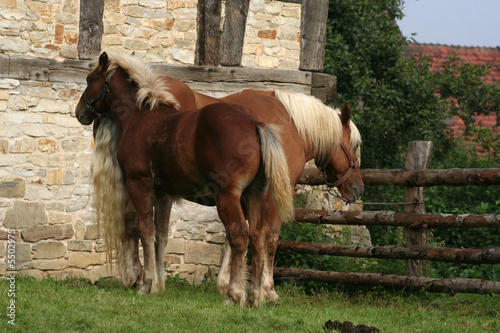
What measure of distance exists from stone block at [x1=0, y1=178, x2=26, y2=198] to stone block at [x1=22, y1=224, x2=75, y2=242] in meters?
0.42

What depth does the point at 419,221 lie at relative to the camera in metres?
6.47

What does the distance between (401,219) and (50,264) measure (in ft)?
12.8

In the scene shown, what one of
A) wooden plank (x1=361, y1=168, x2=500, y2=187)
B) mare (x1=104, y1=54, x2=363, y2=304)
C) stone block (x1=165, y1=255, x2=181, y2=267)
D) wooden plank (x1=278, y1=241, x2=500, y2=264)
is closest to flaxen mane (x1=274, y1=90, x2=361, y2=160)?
mare (x1=104, y1=54, x2=363, y2=304)

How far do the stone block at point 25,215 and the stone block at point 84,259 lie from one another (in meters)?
0.52

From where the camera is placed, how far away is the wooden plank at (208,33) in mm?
8188

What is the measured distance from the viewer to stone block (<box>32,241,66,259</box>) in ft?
24.5

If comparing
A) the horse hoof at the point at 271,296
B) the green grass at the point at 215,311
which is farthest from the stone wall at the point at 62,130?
the horse hoof at the point at 271,296

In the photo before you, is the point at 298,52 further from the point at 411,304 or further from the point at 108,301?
the point at 108,301

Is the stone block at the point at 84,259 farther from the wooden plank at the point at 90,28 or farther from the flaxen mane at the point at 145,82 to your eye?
the flaxen mane at the point at 145,82

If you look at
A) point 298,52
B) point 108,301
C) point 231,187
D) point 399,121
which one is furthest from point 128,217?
point 399,121

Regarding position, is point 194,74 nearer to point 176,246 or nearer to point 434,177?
point 176,246

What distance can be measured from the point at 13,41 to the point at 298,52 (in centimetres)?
351

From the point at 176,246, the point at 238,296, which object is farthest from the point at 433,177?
the point at 176,246

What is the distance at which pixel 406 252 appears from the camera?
6473 mm
